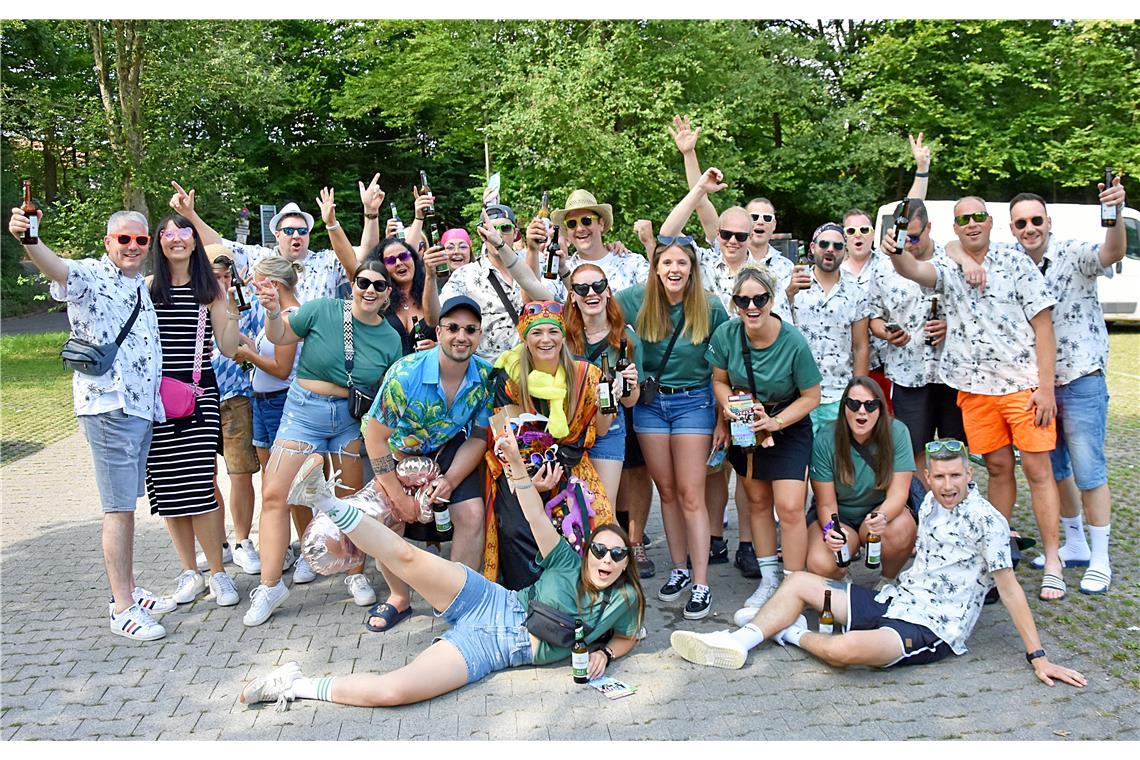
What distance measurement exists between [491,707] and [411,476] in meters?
1.34

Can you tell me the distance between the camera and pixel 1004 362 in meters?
5.40

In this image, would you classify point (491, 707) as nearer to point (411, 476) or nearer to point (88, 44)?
point (411, 476)

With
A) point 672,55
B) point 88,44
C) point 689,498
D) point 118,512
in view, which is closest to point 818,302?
point 689,498

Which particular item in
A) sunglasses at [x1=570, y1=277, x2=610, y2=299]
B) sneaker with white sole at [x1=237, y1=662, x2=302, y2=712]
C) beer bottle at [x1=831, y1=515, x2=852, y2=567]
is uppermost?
sunglasses at [x1=570, y1=277, x2=610, y2=299]

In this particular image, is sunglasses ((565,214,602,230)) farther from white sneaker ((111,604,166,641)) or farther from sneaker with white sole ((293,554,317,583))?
white sneaker ((111,604,166,641))

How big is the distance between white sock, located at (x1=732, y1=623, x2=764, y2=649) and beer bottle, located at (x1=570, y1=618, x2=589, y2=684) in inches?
30.1

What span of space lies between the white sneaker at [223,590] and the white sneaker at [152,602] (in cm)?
22

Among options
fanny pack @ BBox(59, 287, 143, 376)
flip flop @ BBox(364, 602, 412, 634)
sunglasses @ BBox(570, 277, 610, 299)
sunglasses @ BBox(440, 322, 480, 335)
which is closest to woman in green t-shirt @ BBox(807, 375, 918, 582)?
sunglasses @ BBox(570, 277, 610, 299)

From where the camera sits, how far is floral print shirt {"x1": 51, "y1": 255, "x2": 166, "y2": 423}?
4.80m

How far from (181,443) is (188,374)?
1.31ft

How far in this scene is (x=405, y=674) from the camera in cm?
411

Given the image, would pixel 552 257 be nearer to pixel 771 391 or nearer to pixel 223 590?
pixel 771 391

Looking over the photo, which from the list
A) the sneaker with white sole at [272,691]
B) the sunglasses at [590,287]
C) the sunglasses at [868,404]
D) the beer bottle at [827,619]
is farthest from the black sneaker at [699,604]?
the sneaker with white sole at [272,691]

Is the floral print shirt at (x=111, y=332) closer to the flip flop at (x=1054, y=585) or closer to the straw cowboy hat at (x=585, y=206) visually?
the straw cowboy hat at (x=585, y=206)
